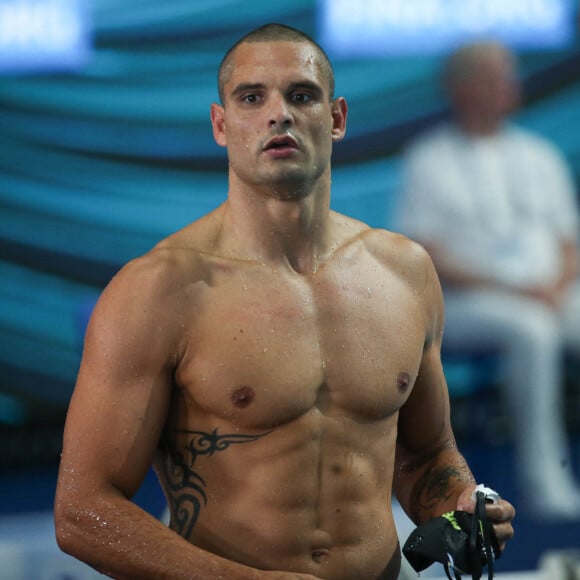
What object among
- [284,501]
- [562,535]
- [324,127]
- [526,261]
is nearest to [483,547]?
[284,501]

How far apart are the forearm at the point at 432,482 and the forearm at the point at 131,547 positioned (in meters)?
0.46

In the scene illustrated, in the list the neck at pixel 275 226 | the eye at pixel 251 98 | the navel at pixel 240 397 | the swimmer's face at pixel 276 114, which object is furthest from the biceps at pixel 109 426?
the eye at pixel 251 98

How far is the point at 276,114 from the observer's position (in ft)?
6.75

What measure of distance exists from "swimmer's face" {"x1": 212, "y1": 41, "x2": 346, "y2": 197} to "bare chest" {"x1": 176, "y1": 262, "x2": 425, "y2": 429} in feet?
0.71

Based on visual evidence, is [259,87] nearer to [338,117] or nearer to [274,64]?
[274,64]

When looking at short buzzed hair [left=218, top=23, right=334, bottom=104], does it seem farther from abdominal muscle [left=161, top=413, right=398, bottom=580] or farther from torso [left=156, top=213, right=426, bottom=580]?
abdominal muscle [left=161, top=413, right=398, bottom=580]

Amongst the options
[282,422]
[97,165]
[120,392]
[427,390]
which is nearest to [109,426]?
[120,392]

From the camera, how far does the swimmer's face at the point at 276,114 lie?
2.07 meters

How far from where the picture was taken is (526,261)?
15.4ft

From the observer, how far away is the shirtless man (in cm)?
196

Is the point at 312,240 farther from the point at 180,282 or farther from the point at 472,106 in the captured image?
the point at 472,106

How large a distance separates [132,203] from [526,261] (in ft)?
5.57

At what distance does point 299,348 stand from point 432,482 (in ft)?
1.48

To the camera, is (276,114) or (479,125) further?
(479,125)
